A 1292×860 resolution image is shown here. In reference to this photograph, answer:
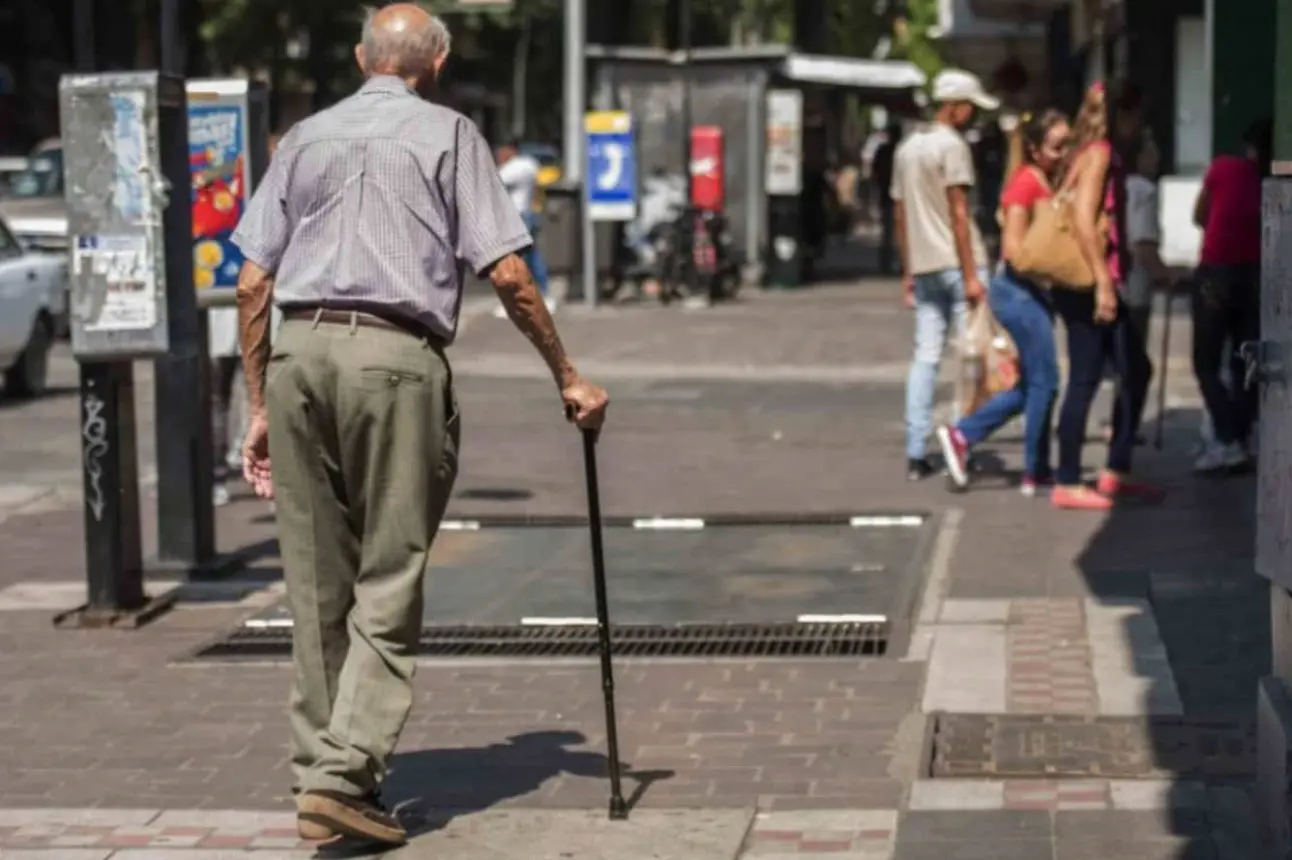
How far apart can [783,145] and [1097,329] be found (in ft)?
59.5

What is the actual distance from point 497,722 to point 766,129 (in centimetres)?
2224

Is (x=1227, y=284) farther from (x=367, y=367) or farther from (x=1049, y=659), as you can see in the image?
(x=367, y=367)

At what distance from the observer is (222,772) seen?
Result: 6.61 m

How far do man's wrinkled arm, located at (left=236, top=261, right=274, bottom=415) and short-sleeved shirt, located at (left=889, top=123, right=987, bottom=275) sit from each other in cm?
614

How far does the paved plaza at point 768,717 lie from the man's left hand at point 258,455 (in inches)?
31.9

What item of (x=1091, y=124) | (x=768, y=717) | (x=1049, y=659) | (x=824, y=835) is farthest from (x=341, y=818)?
(x=1091, y=124)

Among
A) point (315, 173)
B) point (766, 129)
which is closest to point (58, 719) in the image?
point (315, 173)

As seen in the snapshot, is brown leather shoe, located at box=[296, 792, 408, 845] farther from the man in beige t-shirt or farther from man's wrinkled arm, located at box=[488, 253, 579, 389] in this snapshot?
the man in beige t-shirt

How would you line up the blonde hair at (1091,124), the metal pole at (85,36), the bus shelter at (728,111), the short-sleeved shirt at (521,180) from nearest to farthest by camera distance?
the metal pole at (85,36) → the blonde hair at (1091,124) → the short-sleeved shirt at (521,180) → the bus shelter at (728,111)

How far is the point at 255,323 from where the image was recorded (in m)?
5.92

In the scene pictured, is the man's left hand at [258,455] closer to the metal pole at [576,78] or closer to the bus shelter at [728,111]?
the metal pole at [576,78]

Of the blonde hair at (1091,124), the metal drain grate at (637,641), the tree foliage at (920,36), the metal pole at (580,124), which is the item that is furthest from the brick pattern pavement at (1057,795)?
the tree foliage at (920,36)

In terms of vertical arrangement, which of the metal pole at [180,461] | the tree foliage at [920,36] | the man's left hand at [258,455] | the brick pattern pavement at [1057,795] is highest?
the tree foliage at [920,36]

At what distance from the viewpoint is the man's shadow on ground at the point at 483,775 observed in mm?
6199
